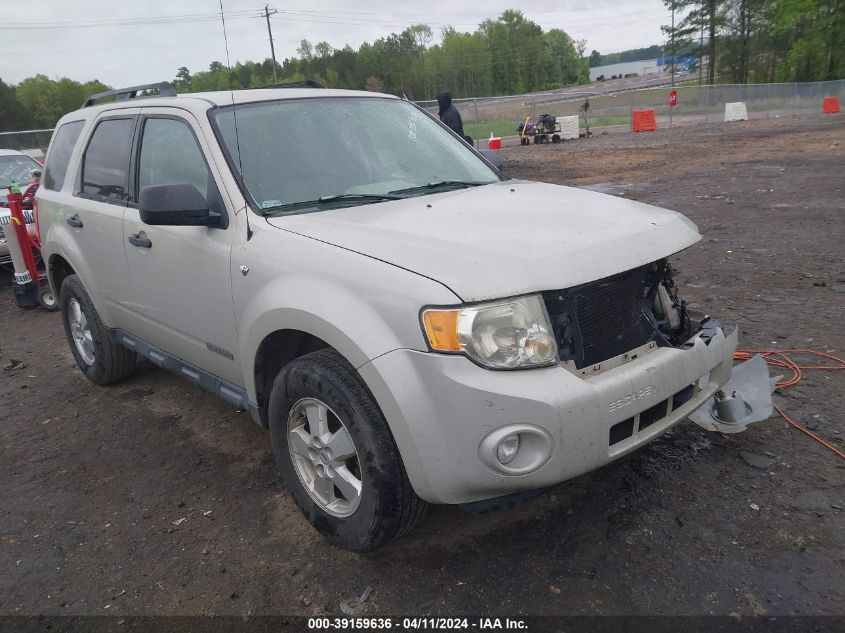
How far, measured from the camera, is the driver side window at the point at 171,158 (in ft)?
11.2

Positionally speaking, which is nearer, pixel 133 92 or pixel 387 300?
pixel 387 300

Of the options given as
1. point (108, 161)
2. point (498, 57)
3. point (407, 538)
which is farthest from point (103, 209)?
point (498, 57)

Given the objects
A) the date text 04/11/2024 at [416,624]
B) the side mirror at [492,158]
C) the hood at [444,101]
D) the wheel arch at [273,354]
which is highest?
the hood at [444,101]

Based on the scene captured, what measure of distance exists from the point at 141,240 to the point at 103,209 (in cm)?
67

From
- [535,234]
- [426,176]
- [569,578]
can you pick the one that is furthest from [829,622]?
[426,176]

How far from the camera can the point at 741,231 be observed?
8570 millimetres

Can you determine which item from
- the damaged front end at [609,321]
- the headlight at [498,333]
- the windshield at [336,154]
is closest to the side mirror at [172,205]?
the windshield at [336,154]

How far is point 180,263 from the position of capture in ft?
11.5

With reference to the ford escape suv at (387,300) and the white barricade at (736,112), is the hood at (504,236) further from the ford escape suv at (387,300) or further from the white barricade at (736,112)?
the white barricade at (736,112)

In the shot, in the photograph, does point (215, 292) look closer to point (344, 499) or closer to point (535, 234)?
point (344, 499)

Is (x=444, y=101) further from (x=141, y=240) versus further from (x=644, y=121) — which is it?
(x=644, y=121)

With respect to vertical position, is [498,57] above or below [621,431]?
above

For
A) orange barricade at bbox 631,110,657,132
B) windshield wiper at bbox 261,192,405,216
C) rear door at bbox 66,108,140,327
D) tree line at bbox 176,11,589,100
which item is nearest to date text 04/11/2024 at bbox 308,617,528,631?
windshield wiper at bbox 261,192,405,216

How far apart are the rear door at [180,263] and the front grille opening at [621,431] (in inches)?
70.5
